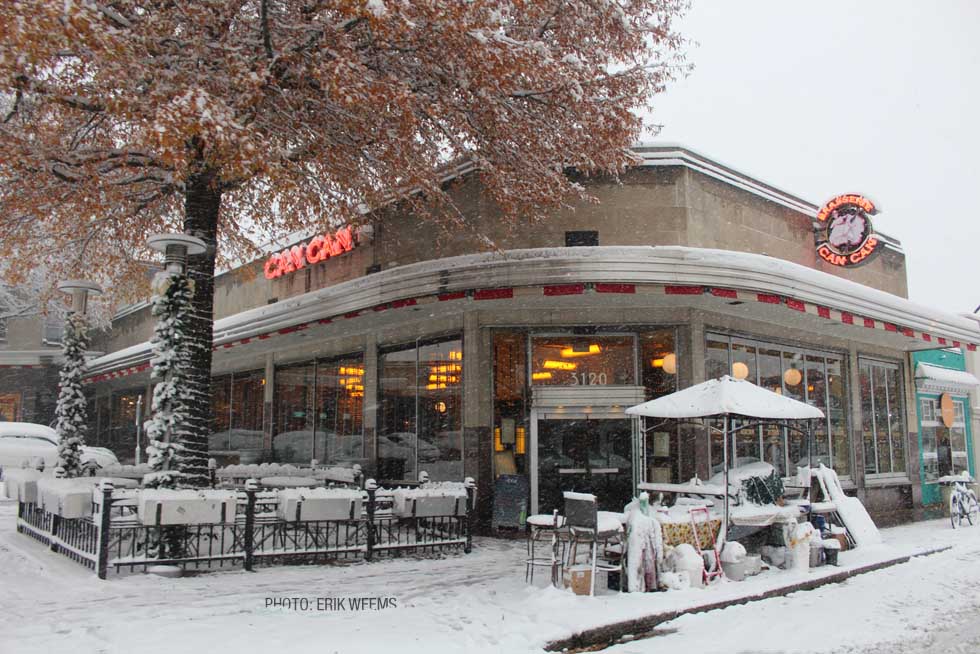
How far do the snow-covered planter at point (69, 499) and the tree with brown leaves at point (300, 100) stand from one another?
148 centimetres

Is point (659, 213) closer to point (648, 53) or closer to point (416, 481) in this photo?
point (648, 53)

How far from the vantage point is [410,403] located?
1500 cm

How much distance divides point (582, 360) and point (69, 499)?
7936mm

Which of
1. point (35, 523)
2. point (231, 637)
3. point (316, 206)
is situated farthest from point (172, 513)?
point (316, 206)

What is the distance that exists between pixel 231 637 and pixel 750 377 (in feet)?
35.5

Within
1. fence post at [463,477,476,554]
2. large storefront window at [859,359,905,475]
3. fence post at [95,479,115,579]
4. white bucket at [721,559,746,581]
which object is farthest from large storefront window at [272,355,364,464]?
large storefront window at [859,359,905,475]

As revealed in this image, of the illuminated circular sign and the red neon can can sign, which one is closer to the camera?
the illuminated circular sign

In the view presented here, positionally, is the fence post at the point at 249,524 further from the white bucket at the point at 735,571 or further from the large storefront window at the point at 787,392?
the large storefront window at the point at 787,392

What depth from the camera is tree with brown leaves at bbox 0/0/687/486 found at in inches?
350

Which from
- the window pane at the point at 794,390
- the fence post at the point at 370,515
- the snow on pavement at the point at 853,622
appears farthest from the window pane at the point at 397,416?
the snow on pavement at the point at 853,622

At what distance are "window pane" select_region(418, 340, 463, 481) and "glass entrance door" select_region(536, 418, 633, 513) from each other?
151 centimetres

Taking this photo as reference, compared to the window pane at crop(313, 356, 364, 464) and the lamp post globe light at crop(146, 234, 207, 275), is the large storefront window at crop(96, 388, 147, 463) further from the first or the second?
the lamp post globe light at crop(146, 234, 207, 275)

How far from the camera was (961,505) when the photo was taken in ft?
53.2

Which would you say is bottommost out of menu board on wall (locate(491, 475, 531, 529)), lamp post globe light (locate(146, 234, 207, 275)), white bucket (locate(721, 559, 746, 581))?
white bucket (locate(721, 559, 746, 581))
